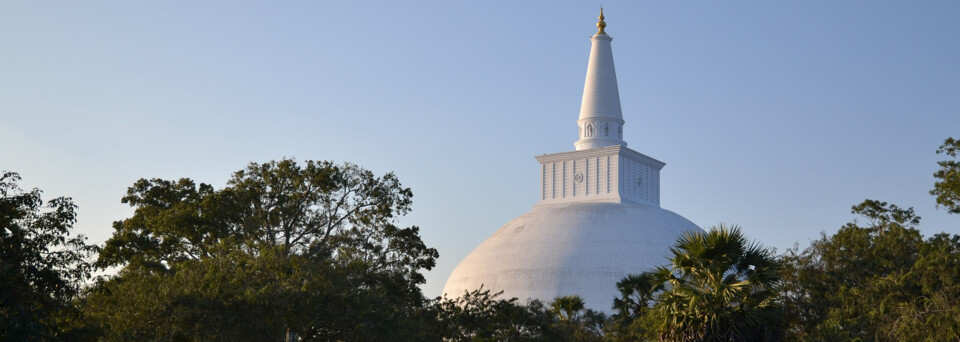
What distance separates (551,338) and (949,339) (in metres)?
14.7

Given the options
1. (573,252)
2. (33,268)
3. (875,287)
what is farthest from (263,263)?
(573,252)

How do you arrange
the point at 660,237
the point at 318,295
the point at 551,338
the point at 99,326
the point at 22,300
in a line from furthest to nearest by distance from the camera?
the point at 660,237, the point at 551,338, the point at 318,295, the point at 99,326, the point at 22,300

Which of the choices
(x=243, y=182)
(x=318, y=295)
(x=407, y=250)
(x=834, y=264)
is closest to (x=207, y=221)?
(x=243, y=182)

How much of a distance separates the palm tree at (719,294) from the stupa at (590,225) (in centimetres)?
A: 3945

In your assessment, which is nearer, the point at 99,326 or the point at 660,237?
the point at 99,326

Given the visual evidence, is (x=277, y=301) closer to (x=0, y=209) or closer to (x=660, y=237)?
(x=0, y=209)

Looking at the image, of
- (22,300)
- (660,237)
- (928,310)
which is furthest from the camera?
(660,237)

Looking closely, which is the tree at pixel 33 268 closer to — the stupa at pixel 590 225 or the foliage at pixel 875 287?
the foliage at pixel 875 287

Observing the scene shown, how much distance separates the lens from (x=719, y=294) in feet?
84.3

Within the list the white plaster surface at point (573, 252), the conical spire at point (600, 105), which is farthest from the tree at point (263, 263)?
the conical spire at point (600, 105)

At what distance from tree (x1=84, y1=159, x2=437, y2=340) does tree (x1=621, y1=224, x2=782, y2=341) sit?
26.1ft

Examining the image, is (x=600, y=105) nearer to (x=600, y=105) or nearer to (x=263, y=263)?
(x=600, y=105)

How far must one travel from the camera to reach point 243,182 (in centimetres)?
4212

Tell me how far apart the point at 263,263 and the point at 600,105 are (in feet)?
162
